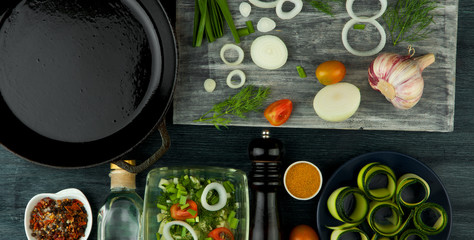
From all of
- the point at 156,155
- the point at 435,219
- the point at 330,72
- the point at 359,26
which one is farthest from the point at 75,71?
the point at 435,219

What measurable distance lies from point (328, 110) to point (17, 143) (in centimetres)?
97

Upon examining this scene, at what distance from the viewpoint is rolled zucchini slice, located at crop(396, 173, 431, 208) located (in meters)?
1.28

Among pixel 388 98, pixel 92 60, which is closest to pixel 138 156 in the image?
pixel 92 60

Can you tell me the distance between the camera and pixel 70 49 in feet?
4.09

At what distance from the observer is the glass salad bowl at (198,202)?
127 cm

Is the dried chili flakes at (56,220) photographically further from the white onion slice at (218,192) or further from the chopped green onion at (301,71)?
the chopped green onion at (301,71)

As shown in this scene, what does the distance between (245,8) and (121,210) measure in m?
0.77

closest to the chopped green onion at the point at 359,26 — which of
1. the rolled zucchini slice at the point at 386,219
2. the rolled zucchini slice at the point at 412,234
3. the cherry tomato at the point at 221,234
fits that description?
the rolled zucchini slice at the point at 386,219

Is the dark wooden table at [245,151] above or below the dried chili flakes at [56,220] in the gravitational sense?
above

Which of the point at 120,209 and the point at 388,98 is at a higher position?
the point at 388,98

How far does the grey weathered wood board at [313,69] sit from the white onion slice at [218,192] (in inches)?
8.8

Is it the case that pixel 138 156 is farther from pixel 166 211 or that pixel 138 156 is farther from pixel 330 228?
pixel 330 228

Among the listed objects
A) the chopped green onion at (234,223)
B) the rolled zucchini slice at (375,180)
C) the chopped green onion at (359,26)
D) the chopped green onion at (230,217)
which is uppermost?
the chopped green onion at (359,26)

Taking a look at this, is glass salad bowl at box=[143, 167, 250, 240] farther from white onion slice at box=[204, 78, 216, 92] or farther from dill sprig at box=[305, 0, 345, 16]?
dill sprig at box=[305, 0, 345, 16]
